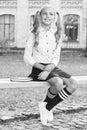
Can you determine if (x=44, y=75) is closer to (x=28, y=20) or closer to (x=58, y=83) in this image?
(x=58, y=83)

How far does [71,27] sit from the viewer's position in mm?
26672

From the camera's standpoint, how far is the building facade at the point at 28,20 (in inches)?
1047

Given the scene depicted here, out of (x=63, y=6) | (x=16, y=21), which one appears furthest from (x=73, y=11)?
(x=16, y=21)

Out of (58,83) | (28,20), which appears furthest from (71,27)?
(58,83)

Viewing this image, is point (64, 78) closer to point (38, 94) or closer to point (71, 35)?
point (38, 94)

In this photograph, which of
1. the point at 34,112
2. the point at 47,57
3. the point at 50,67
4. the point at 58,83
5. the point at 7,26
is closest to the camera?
the point at 58,83

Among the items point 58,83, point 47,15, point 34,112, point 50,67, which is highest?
point 47,15

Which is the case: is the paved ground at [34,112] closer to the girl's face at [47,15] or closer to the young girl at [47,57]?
the young girl at [47,57]

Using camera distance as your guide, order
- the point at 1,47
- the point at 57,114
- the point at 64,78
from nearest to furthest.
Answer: the point at 64,78
the point at 57,114
the point at 1,47

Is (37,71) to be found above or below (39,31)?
below

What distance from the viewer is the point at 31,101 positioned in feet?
24.3

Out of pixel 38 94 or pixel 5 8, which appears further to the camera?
pixel 5 8

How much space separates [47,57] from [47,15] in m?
0.55

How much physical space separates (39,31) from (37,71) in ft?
1.75
